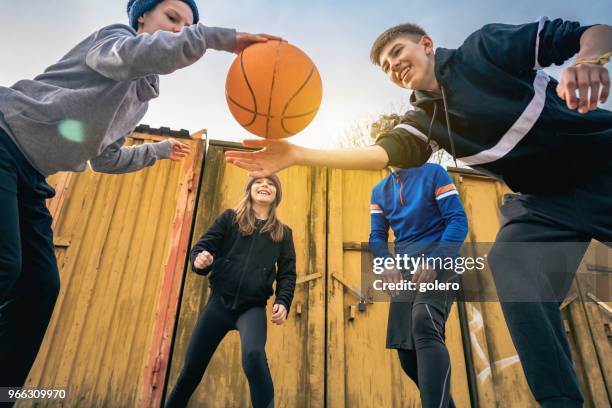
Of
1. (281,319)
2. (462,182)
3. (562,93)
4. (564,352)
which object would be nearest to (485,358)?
(462,182)

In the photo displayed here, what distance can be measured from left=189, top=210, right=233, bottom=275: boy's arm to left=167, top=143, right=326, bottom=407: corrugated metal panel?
1.55 m

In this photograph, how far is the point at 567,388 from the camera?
143 centimetres

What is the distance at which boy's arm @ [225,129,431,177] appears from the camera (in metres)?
1.66

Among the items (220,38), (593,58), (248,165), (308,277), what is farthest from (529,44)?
(308,277)

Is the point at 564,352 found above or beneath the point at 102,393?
above

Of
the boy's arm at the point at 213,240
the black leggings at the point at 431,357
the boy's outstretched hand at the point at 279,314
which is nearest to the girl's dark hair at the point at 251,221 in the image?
the boy's arm at the point at 213,240

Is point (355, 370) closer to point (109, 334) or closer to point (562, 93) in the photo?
point (109, 334)

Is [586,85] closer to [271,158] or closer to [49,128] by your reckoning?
[271,158]

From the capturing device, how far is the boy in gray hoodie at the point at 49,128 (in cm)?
172

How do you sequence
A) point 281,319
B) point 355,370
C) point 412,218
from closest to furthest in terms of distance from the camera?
point 281,319 < point 412,218 < point 355,370

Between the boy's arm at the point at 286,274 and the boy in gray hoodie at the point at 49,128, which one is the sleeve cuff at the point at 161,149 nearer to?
the boy in gray hoodie at the point at 49,128

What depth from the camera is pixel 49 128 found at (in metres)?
1.76

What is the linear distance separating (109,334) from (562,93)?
4.51 metres

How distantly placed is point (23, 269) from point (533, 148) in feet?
8.26
